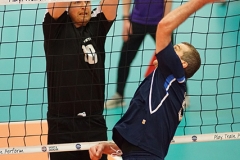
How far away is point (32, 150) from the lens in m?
3.76

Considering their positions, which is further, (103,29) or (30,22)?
(30,22)

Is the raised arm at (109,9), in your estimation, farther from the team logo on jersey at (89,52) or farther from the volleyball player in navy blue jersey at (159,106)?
the volleyball player in navy blue jersey at (159,106)

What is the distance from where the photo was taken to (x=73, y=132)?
3787 millimetres

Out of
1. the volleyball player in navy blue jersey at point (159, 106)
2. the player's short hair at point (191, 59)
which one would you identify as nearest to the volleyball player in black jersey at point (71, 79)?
the volleyball player in navy blue jersey at point (159, 106)

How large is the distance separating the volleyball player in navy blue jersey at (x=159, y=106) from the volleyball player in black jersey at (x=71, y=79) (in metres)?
0.81

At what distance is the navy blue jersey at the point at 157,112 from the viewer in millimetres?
2965

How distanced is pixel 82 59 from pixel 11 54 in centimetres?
350

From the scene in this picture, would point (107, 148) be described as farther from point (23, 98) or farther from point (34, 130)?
point (23, 98)

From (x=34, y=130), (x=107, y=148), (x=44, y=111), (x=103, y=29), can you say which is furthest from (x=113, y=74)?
(x=107, y=148)

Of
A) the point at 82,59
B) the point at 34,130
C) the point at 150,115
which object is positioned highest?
the point at 82,59

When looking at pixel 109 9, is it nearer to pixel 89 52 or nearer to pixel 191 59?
pixel 89 52

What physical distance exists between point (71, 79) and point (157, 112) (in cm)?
102

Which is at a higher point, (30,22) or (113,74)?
(30,22)

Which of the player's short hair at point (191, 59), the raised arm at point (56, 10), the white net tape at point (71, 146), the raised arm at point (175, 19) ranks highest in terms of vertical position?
the raised arm at point (56, 10)
